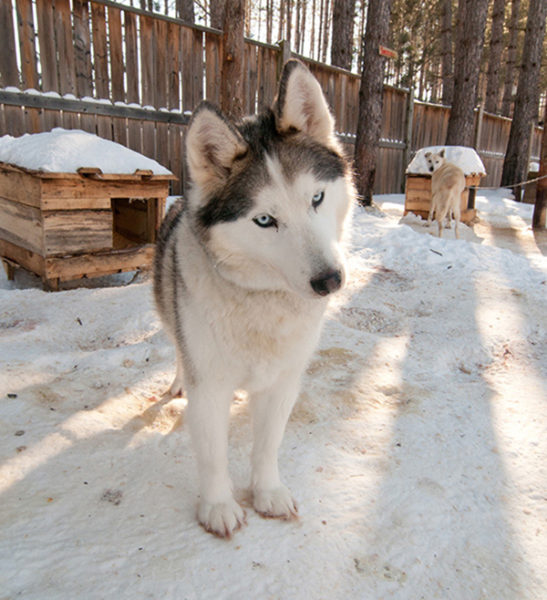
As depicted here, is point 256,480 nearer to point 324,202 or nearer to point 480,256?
point 324,202

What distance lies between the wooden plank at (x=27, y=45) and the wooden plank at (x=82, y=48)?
1.75ft

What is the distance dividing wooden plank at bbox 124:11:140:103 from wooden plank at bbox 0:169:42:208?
3.00 metres

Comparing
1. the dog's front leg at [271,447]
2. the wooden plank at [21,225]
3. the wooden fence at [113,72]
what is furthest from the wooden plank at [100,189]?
the dog's front leg at [271,447]

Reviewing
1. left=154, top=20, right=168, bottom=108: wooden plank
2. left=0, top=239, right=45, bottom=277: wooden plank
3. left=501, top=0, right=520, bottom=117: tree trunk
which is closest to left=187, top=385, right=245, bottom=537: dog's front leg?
left=0, top=239, right=45, bottom=277: wooden plank

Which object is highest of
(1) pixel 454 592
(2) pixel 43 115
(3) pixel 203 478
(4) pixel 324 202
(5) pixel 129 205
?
(2) pixel 43 115

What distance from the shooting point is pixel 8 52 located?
5523 millimetres

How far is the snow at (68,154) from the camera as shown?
4012 millimetres

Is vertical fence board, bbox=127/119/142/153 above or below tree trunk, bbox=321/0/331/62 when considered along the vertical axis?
below

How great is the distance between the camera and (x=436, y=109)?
1373cm

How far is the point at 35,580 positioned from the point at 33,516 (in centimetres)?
30

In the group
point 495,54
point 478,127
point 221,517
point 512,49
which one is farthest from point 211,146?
point 512,49

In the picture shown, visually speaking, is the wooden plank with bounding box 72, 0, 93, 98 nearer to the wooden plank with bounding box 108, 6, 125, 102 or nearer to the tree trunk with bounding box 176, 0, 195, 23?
the wooden plank with bounding box 108, 6, 125, 102

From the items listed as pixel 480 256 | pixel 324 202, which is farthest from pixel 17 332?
pixel 480 256

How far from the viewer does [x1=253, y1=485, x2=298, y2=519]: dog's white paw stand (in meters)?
1.75
